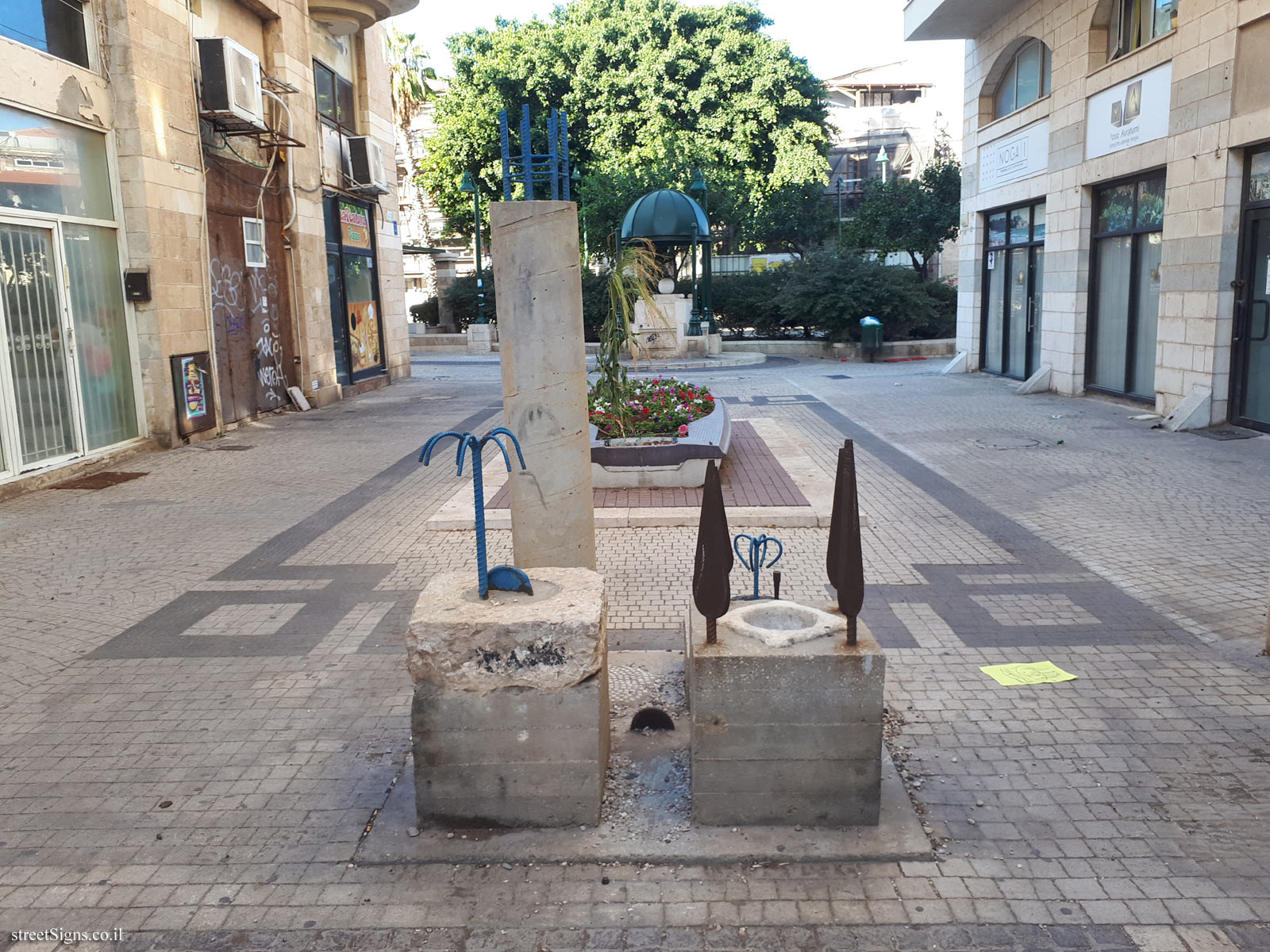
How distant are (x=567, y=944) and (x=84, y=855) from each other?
6.01ft

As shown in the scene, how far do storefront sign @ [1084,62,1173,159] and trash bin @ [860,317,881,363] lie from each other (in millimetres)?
9318

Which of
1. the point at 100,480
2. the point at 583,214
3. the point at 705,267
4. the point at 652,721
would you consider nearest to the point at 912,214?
the point at 705,267

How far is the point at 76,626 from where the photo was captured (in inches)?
238

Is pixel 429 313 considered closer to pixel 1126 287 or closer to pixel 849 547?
pixel 1126 287

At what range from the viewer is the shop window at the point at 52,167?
32.4 feet

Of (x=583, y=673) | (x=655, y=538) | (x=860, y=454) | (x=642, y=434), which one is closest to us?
(x=583, y=673)

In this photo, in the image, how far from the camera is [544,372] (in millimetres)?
4402

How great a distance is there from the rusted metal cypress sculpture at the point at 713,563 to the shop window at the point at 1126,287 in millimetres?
12157

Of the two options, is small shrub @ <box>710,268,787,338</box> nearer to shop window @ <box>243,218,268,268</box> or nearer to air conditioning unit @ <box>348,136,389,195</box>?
air conditioning unit @ <box>348,136,389,195</box>

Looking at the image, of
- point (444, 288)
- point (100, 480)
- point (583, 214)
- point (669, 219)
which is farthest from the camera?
point (444, 288)

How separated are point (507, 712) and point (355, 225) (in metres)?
17.9

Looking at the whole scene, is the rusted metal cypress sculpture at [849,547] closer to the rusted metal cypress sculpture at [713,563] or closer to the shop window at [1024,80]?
the rusted metal cypress sculpture at [713,563]

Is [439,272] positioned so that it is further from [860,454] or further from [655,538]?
[655,538]

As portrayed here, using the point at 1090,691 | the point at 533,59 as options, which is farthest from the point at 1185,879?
the point at 533,59
